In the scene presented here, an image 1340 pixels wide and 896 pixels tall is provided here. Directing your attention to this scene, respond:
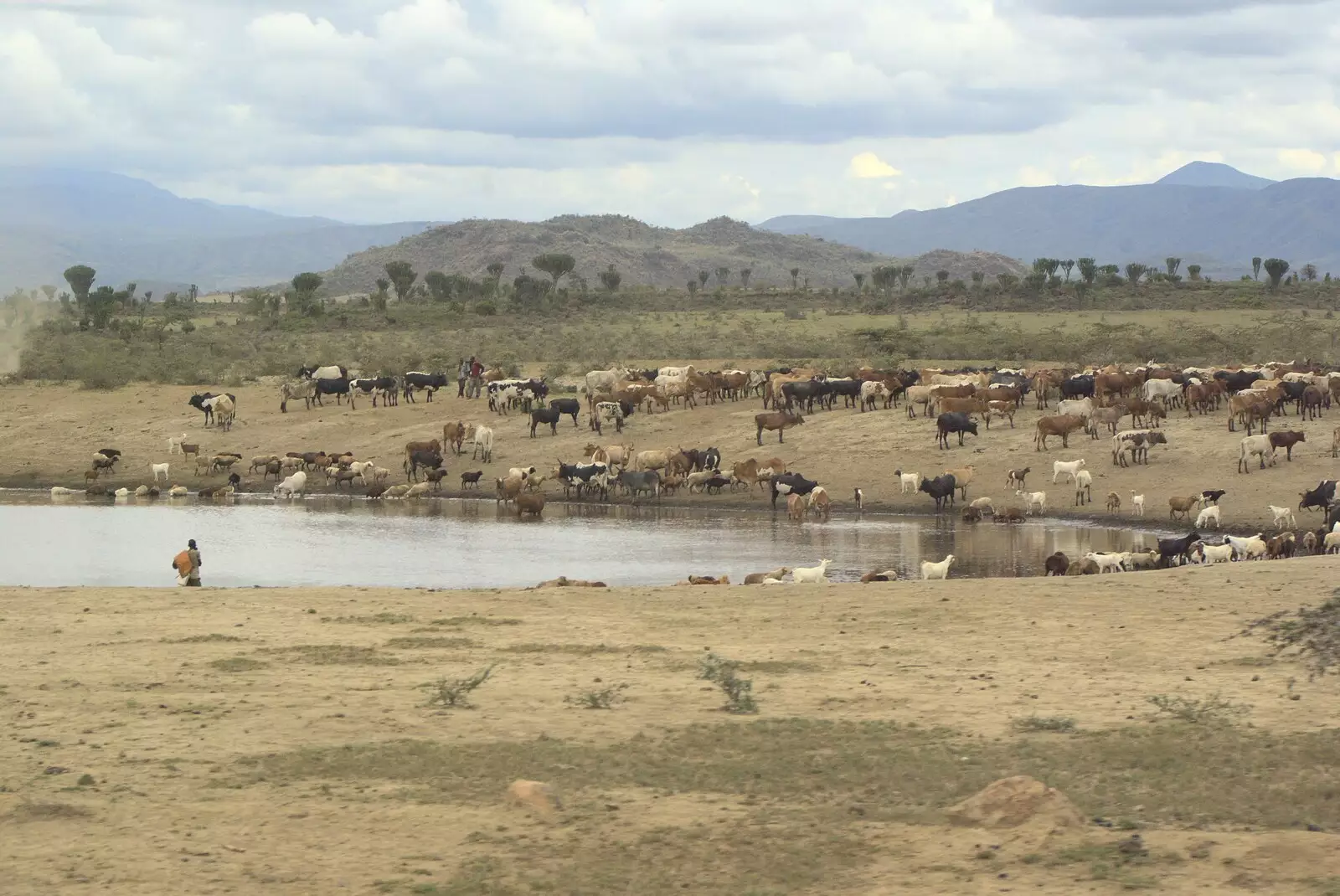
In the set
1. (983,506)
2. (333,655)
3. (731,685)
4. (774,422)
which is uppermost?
(774,422)

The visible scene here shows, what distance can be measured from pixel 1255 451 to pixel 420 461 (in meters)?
17.3

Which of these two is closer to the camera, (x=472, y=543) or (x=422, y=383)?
(x=472, y=543)

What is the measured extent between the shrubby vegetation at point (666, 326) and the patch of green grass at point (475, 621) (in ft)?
112

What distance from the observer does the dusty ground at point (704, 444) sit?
2906 cm

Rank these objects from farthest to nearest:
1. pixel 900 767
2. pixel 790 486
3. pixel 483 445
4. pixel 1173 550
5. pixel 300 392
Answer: pixel 300 392, pixel 483 445, pixel 790 486, pixel 1173 550, pixel 900 767

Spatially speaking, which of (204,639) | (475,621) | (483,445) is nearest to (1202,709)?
(475,621)

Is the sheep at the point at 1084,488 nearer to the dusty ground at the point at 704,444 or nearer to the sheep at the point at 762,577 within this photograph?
the dusty ground at the point at 704,444

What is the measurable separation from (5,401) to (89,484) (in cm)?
1115

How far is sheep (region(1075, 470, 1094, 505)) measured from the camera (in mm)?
28625

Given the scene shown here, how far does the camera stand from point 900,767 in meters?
9.61

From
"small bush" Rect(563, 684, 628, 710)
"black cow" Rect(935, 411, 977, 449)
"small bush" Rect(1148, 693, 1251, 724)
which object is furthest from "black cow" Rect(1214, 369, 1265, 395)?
"small bush" Rect(563, 684, 628, 710)

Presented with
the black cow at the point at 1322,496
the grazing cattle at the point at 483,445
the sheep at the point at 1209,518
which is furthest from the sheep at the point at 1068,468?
the grazing cattle at the point at 483,445

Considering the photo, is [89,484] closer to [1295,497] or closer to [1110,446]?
[1110,446]

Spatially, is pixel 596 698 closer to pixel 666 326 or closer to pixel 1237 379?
pixel 1237 379
